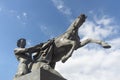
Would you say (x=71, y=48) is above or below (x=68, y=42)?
below

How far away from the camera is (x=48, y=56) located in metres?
12.9

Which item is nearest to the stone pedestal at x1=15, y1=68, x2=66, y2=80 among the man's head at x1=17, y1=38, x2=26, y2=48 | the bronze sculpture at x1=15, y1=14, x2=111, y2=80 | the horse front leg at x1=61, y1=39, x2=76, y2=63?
the bronze sculpture at x1=15, y1=14, x2=111, y2=80

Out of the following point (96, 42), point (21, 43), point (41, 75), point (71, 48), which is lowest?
point (41, 75)

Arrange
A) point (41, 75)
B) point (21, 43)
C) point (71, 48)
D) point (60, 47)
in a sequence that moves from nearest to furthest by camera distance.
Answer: point (41, 75) < point (71, 48) < point (60, 47) < point (21, 43)

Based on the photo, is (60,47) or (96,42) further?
(60,47)

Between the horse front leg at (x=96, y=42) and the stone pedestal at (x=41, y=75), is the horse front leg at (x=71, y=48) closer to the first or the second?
the horse front leg at (x=96, y=42)

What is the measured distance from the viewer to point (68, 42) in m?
12.8

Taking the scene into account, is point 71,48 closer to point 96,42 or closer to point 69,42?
point 69,42

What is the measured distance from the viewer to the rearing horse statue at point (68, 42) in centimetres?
1277

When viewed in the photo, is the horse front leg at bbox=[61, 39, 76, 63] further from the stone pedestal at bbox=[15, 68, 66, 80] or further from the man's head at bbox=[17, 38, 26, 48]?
the man's head at bbox=[17, 38, 26, 48]

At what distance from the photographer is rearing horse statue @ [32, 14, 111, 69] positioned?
12.8 m

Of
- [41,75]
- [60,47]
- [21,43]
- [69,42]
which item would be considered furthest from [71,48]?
[21,43]

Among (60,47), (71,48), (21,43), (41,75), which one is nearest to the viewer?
(41,75)

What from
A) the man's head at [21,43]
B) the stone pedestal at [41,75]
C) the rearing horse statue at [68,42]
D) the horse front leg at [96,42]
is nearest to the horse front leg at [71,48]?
the rearing horse statue at [68,42]
